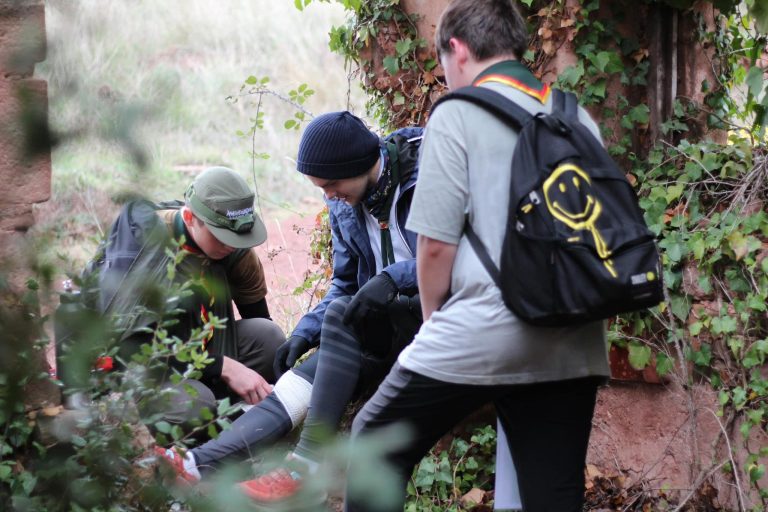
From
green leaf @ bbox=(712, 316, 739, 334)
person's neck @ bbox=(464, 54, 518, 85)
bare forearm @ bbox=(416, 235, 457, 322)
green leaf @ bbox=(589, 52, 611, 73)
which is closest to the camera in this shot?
bare forearm @ bbox=(416, 235, 457, 322)

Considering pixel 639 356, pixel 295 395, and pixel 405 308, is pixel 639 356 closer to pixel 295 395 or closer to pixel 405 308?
pixel 405 308

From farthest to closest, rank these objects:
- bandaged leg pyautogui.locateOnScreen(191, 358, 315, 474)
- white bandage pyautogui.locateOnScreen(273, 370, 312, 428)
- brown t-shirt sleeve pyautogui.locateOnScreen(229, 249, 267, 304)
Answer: brown t-shirt sleeve pyautogui.locateOnScreen(229, 249, 267, 304)
white bandage pyautogui.locateOnScreen(273, 370, 312, 428)
bandaged leg pyautogui.locateOnScreen(191, 358, 315, 474)

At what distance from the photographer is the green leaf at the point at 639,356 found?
11.7ft

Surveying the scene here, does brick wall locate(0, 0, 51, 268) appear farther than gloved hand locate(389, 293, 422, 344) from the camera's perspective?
No

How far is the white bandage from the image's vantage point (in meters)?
3.63

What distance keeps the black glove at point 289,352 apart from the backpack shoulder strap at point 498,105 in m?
1.67

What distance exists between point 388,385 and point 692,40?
2.43m

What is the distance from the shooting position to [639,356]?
359cm

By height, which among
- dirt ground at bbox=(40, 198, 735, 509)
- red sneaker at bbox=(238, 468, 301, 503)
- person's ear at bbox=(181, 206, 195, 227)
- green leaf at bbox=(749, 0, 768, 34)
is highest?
green leaf at bbox=(749, 0, 768, 34)

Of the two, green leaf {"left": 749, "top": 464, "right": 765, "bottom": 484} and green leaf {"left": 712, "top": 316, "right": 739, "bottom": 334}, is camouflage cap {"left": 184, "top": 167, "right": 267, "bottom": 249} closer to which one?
green leaf {"left": 712, "top": 316, "right": 739, "bottom": 334}

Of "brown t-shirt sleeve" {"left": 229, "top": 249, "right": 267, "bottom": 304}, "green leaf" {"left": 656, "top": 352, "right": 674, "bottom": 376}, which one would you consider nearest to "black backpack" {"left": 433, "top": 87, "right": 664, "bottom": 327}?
"green leaf" {"left": 656, "top": 352, "right": 674, "bottom": 376}

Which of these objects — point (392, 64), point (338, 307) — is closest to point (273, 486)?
point (338, 307)

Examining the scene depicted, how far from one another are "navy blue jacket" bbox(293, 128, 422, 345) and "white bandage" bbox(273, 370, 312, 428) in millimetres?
175

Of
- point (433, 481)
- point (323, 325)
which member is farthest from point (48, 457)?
point (433, 481)
